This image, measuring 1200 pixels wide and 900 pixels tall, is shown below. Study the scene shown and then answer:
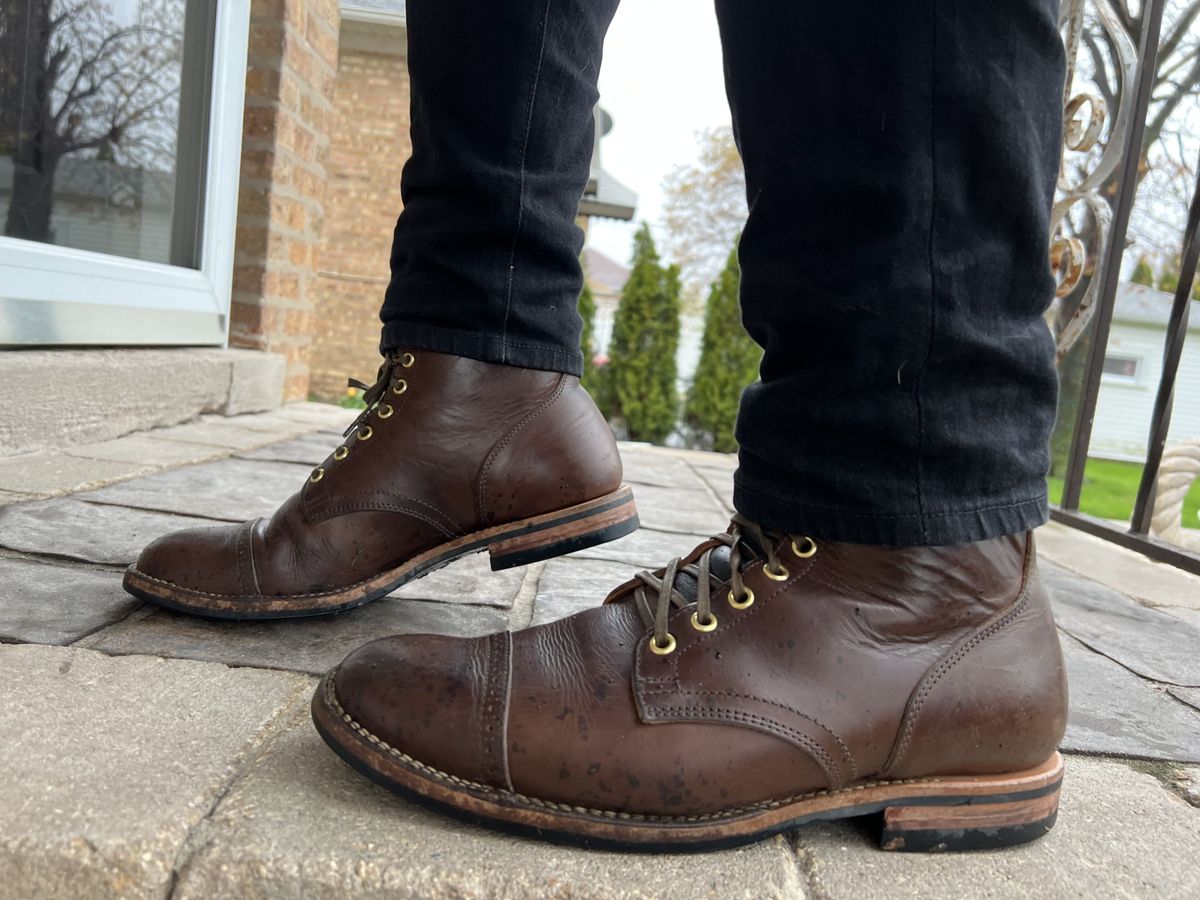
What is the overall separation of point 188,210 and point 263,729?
2.62 metres

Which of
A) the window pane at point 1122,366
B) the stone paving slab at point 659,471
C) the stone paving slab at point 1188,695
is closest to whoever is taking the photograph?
the stone paving slab at point 1188,695

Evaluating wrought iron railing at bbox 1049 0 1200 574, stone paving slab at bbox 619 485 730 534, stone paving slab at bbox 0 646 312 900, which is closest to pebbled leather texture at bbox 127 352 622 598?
stone paving slab at bbox 0 646 312 900

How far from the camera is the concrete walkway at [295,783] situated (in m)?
0.57

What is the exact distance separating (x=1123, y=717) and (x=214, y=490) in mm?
1668

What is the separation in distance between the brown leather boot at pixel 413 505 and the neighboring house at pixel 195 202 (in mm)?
426

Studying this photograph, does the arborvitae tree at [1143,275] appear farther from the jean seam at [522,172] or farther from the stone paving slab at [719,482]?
the jean seam at [522,172]

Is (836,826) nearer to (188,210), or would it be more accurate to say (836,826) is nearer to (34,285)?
(34,285)

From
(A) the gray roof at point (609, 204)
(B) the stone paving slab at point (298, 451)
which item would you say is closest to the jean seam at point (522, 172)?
(B) the stone paving slab at point (298, 451)

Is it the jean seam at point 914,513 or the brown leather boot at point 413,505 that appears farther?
the brown leather boot at point 413,505

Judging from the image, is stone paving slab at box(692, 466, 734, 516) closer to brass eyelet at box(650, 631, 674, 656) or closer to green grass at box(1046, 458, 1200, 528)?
brass eyelet at box(650, 631, 674, 656)

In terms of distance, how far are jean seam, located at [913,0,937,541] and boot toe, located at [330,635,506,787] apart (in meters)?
0.39

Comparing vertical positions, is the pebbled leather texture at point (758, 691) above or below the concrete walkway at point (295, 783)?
above

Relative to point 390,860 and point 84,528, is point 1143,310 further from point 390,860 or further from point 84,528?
point 390,860

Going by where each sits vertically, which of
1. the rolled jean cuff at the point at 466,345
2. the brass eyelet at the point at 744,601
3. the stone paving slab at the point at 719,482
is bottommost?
the stone paving slab at the point at 719,482
